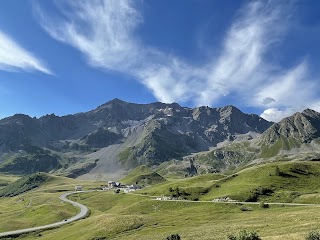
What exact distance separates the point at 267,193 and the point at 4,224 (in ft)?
377

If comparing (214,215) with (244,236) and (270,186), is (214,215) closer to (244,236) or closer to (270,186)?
(270,186)

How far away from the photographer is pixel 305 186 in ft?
520

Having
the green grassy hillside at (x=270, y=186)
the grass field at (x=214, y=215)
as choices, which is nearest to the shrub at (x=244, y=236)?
the grass field at (x=214, y=215)

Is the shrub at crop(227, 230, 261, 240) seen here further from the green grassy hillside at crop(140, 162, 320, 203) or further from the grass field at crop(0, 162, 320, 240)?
the green grassy hillside at crop(140, 162, 320, 203)

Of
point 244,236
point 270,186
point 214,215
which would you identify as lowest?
point 244,236

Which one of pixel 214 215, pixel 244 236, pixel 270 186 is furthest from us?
pixel 270 186

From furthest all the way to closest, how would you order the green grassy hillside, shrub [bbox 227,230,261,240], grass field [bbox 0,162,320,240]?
the green grassy hillside → grass field [bbox 0,162,320,240] → shrub [bbox 227,230,261,240]

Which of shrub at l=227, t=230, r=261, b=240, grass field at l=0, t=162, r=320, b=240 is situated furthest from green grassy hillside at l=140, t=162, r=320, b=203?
shrub at l=227, t=230, r=261, b=240

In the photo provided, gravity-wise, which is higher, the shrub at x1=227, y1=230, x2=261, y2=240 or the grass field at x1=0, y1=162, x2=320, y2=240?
the grass field at x1=0, y1=162, x2=320, y2=240

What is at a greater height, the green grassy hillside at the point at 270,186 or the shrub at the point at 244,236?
the green grassy hillside at the point at 270,186

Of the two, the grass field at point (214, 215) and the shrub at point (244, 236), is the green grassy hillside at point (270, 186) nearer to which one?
the grass field at point (214, 215)

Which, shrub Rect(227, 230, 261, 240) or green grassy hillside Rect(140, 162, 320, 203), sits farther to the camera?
green grassy hillside Rect(140, 162, 320, 203)

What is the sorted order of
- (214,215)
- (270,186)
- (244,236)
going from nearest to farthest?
(244,236)
(214,215)
(270,186)

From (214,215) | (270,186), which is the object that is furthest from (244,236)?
(270,186)
